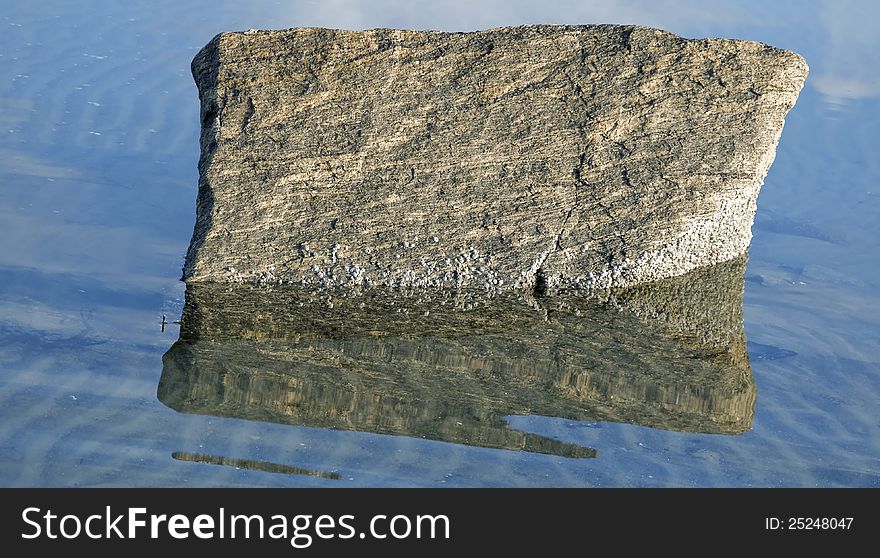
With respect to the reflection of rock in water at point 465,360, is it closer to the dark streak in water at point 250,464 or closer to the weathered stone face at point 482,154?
Answer: the weathered stone face at point 482,154

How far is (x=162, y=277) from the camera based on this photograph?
6254 mm

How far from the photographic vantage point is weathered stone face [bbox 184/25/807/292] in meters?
6.19

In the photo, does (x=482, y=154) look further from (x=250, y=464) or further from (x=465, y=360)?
(x=250, y=464)

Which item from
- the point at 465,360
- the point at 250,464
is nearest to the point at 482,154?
the point at 465,360

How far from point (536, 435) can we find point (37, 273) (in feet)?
9.19

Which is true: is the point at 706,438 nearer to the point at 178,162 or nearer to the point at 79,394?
the point at 79,394

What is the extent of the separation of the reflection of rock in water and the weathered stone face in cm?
Answer: 20

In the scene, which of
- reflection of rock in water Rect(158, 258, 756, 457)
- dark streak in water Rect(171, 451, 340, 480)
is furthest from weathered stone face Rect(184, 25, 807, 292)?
dark streak in water Rect(171, 451, 340, 480)

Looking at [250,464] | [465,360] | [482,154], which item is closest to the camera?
[250,464]

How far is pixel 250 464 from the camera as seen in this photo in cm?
457

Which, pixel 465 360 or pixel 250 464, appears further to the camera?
pixel 465 360

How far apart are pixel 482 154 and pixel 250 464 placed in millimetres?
2454

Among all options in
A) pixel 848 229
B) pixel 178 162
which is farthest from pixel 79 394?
pixel 848 229

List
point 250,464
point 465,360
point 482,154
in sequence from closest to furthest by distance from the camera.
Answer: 1. point 250,464
2. point 465,360
3. point 482,154
